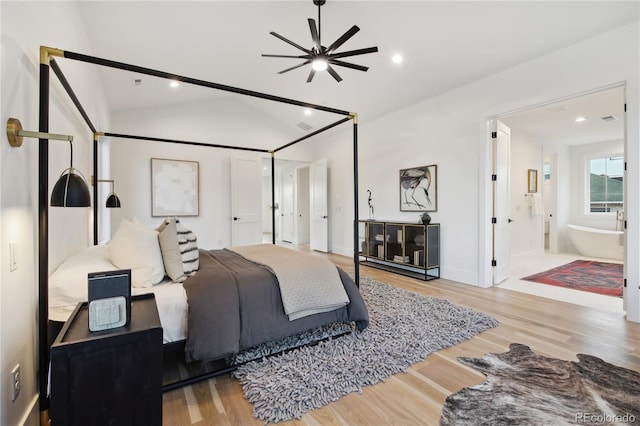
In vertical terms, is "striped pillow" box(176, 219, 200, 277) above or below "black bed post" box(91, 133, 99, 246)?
below

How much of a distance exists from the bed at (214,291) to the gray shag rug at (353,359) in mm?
185

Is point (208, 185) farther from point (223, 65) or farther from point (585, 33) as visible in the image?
point (585, 33)

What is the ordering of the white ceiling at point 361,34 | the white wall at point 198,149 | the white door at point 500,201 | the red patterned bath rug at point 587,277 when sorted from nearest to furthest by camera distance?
1. the white ceiling at point 361,34
2. the red patterned bath rug at point 587,277
3. the white door at point 500,201
4. the white wall at point 198,149

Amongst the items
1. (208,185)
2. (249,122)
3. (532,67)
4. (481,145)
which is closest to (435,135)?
(481,145)

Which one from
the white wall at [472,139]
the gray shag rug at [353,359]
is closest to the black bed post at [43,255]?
the gray shag rug at [353,359]

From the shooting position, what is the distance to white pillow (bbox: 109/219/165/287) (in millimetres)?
2051

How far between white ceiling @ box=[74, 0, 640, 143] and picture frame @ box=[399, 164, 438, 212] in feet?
4.02

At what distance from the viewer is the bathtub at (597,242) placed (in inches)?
233

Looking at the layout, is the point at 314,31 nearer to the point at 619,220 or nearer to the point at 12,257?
the point at 12,257

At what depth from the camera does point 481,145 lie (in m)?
4.10

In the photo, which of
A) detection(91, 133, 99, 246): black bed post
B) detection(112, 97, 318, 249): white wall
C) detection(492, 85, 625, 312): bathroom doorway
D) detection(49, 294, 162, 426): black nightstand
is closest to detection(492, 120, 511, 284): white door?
detection(492, 85, 625, 312): bathroom doorway

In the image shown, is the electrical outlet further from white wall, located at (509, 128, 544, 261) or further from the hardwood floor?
white wall, located at (509, 128, 544, 261)

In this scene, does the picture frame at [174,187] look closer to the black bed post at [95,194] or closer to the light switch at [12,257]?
the black bed post at [95,194]

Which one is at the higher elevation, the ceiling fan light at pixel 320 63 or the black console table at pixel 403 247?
the ceiling fan light at pixel 320 63
